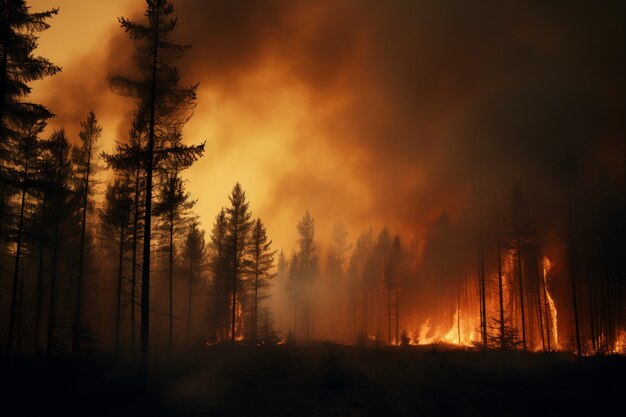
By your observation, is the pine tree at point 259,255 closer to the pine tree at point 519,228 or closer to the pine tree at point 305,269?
the pine tree at point 305,269

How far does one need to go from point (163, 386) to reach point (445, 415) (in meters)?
11.5

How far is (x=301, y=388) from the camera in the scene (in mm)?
18844

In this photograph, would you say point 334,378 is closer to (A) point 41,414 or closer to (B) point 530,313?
(A) point 41,414

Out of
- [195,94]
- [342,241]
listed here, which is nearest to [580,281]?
[342,241]

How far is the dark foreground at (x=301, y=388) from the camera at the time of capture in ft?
49.1

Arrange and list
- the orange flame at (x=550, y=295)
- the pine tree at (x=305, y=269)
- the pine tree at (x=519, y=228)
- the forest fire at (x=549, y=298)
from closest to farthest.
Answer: the pine tree at (x=519, y=228) → the forest fire at (x=549, y=298) → the orange flame at (x=550, y=295) → the pine tree at (x=305, y=269)

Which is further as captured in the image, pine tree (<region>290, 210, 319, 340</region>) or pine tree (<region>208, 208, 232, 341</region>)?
pine tree (<region>290, 210, 319, 340</region>)

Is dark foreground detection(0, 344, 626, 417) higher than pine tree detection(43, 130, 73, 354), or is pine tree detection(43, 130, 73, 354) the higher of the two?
pine tree detection(43, 130, 73, 354)

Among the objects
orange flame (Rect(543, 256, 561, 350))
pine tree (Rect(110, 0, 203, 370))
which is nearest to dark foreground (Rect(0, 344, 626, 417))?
pine tree (Rect(110, 0, 203, 370))

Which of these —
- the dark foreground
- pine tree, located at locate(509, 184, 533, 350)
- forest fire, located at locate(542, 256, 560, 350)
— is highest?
pine tree, located at locate(509, 184, 533, 350)

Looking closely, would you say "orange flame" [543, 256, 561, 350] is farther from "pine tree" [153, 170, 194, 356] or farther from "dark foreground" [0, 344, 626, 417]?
"pine tree" [153, 170, 194, 356]

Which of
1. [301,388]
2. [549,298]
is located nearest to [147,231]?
[301,388]

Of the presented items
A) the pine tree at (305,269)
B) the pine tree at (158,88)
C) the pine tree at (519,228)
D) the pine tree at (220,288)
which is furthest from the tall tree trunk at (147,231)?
the pine tree at (305,269)

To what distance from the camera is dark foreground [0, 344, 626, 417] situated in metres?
15.0
